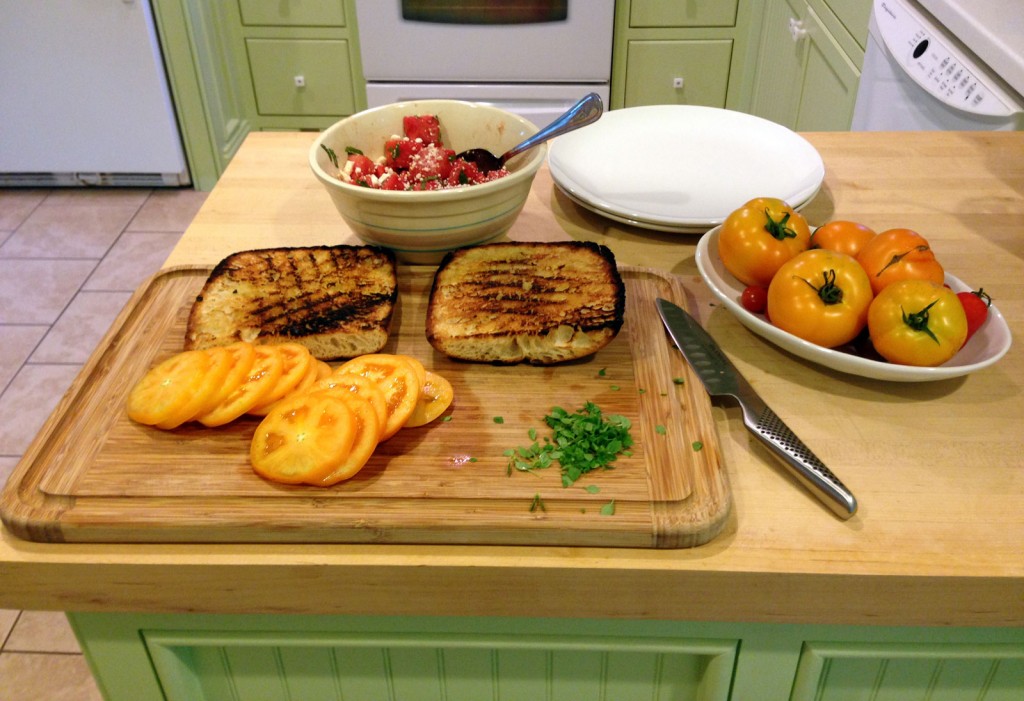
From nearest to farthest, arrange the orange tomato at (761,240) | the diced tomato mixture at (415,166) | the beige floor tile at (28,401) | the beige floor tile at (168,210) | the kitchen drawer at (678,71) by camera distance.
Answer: the orange tomato at (761,240)
the diced tomato mixture at (415,166)
the beige floor tile at (28,401)
the kitchen drawer at (678,71)
the beige floor tile at (168,210)

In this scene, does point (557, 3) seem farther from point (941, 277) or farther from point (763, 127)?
point (941, 277)

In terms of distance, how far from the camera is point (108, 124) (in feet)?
10.0

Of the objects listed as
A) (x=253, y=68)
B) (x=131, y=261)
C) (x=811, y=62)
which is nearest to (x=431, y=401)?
(x=811, y=62)

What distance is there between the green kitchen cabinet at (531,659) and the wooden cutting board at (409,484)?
128mm

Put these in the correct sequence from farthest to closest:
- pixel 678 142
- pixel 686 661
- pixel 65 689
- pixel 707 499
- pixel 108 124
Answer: pixel 108 124
pixel 65 689
pixel 678 142
pixel 686 661
pixel 707 499

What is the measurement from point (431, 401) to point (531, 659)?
0.92ft

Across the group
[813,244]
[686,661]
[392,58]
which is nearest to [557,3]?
[392,58]

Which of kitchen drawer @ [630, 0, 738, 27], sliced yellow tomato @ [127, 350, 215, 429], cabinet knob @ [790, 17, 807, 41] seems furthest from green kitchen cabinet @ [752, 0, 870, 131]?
sliced yellow tomato @ [127, 350, 215, 429]

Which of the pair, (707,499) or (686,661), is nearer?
(707,499)

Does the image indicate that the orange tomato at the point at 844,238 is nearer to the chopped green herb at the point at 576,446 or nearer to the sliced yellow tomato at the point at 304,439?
the chopped green herb at the point at 576,446

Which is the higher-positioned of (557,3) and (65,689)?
(557,3)

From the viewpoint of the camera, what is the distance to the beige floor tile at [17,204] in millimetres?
3059

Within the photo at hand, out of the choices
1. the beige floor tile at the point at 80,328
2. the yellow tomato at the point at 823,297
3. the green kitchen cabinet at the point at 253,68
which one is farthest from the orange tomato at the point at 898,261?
the green kitchen cabinet at the point at 253,68

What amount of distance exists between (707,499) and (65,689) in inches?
59.0
